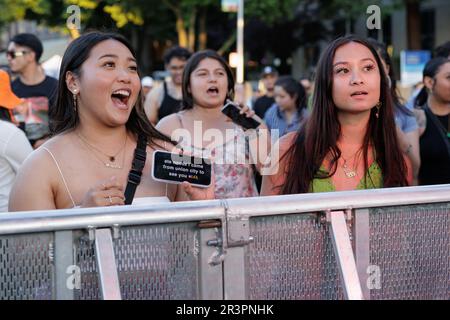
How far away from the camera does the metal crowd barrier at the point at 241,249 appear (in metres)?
1.95

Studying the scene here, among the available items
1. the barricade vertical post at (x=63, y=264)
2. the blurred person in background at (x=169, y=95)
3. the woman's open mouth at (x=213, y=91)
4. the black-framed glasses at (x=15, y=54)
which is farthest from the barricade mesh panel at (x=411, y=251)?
the black-framed glasses at (x=15, y=54)

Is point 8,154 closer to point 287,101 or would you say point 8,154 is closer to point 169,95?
point 169,95

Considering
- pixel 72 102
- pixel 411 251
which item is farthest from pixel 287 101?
pixel 411 251

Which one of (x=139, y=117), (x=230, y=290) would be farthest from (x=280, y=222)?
(x=139, y=117)

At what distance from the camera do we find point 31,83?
6.96 m

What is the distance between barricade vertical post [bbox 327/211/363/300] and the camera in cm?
208

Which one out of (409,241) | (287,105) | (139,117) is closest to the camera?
(409,241)

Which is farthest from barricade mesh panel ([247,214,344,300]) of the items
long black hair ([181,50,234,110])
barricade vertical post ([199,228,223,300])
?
long black hair ([181,50,234,110])

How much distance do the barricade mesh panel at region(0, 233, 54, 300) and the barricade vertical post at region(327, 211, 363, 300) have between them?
0.84 meters

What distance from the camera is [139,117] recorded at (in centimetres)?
308

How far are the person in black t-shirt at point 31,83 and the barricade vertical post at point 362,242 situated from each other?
469cm

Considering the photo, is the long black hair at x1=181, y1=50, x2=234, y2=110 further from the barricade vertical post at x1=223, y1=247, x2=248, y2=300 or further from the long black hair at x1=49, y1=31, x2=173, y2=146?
the barricade vertical post at x1=223, y1=247, x2=248, y2=300

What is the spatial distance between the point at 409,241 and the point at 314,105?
4.35ft
